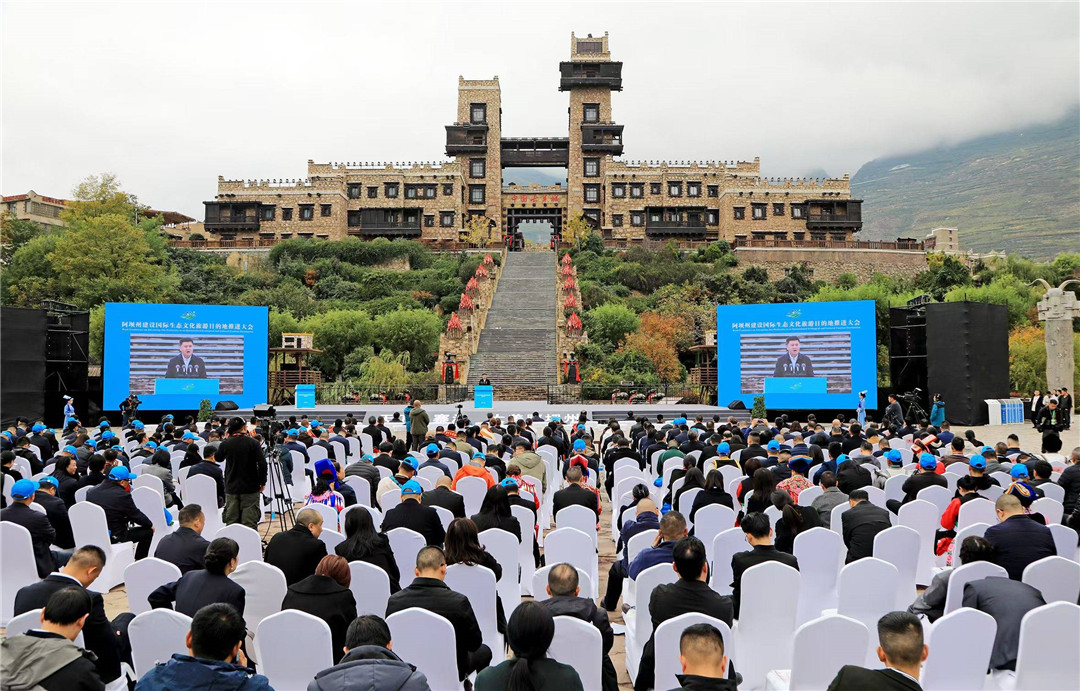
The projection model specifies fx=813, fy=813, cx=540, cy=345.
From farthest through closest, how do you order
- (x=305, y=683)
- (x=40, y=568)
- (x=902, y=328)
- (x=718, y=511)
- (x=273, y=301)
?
(x=273, y=301) → (x=902, y=328) → (x=718, y=511) → (x=40, y=568) → (x=305, y=683)

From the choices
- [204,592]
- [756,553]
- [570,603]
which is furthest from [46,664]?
[756,553]

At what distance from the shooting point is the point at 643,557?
19.3ft

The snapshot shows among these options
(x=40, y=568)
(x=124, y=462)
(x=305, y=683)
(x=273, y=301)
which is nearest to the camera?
(x=305, y=683)

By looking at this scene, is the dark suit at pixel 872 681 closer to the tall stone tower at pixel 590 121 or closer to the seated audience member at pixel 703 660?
the seated audience member at pixel 703 660

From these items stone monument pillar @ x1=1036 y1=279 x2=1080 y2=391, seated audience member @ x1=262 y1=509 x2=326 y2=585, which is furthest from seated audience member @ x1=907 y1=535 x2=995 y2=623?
stone monument pillar @ x1=1036 y1=279 x2=1080 y2=391

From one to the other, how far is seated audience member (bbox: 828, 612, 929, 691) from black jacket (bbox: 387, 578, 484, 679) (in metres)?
2.03

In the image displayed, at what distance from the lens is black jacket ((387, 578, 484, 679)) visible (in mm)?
4598

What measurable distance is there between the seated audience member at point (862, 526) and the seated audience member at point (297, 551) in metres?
4.29

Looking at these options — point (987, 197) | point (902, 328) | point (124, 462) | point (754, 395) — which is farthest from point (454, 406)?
point (987, 197)

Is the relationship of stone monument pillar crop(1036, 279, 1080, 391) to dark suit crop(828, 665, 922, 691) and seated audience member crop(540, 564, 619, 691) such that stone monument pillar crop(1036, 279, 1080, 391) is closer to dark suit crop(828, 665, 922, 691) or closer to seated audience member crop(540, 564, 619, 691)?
seated audience member crop(540, 564, 619, 691)

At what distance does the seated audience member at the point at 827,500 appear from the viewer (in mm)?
7852

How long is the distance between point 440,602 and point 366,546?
141 cm

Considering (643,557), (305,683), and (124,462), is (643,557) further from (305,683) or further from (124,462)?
(124,462)

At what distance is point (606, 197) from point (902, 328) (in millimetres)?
50596
